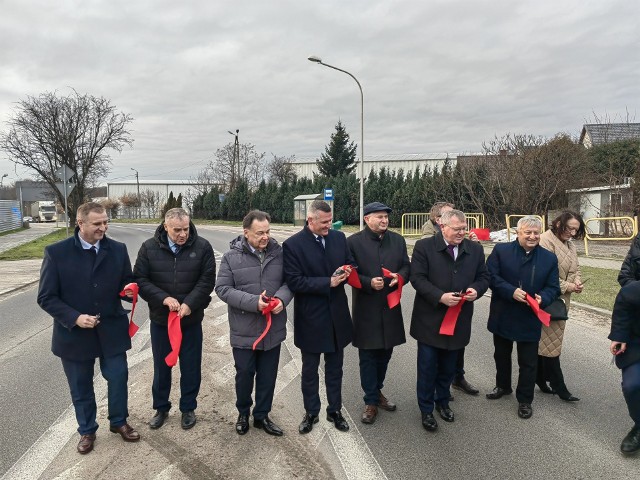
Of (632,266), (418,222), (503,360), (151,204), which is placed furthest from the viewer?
(151,204)

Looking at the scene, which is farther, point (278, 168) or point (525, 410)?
point (278, 168)

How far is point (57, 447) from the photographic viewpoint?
3.75 meters

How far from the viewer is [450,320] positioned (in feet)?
13.8

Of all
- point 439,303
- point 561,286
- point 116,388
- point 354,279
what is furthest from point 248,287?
point 561,286

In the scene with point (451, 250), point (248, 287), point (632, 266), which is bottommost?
point (248, 287)

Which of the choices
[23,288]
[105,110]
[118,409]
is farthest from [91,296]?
[105,110]

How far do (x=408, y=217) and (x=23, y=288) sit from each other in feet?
72.1

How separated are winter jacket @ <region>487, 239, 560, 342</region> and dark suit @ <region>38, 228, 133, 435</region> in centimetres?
342

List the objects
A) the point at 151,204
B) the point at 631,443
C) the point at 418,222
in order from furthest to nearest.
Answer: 1. the point at 151,204
2. the point at 418,222
3. the point at 631,443

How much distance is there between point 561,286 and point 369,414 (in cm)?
233

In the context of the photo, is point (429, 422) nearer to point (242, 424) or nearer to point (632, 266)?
point (242, 424)

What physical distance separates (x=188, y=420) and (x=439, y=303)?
7.95 feet

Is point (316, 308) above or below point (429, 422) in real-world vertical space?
above

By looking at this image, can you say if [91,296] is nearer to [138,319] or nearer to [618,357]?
[618,357]
